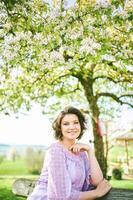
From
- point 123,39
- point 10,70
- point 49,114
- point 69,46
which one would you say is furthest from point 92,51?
point 49,114

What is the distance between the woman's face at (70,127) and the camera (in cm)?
402

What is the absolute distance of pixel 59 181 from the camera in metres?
3.61

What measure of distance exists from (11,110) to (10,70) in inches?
228

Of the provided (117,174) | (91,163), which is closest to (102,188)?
(91,163)

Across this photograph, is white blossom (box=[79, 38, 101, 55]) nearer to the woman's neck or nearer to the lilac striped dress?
the woman's neck

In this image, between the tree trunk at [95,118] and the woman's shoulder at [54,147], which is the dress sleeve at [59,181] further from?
the tree trunk at [95,118]

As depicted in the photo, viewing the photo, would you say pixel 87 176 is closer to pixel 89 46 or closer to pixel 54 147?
pixel 54 147

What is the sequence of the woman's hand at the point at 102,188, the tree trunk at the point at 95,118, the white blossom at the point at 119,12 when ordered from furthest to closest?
the tree trunk at the point at 95,118 < the white blossom at the point at 119,12 < the woman's hand at the point at 102,188

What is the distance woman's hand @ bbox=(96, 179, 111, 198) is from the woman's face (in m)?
0.47

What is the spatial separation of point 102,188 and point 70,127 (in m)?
0.61

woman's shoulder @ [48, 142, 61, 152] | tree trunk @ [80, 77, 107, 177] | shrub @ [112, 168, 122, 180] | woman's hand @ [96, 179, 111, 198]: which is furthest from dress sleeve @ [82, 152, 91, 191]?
shrub @ [112, 168, 122, 180]

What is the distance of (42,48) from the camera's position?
9336 millimetres

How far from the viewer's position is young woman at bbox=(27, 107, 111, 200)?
11.9 feet

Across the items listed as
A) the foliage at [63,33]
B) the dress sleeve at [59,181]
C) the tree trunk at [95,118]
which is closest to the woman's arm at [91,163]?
the dress sleeve at [59,181]
